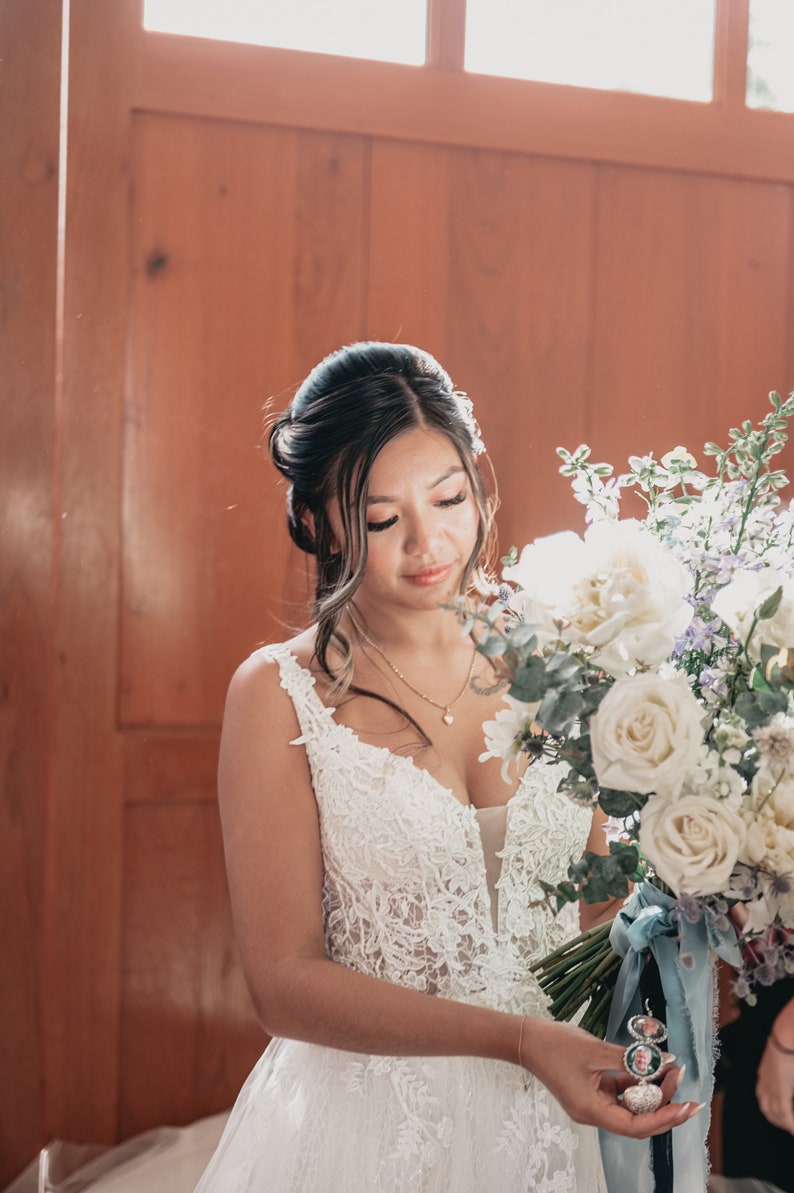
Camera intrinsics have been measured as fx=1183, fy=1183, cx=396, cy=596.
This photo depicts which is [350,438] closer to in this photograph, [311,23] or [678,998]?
[678,998]

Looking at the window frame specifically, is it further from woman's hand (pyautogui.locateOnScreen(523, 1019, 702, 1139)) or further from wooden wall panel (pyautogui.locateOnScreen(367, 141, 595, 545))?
woman's hand (pyautogui.locateOnScreen(523, 1019, 702, 1139))

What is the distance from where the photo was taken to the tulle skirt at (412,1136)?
126 cm

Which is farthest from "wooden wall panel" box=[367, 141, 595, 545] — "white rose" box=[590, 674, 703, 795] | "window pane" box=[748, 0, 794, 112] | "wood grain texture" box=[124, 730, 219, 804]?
"white rose" box=[590, 674, 703, 795]

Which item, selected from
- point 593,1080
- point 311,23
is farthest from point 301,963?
point 311,23

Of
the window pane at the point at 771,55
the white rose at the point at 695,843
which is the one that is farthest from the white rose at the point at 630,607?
the window pane at the point at 771,55

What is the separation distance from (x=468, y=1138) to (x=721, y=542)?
0.70m

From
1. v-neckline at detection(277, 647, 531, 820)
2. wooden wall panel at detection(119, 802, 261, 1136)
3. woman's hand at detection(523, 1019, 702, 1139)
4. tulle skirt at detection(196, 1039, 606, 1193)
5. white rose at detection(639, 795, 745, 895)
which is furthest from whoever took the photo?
wooden wall panel at detection(119, 802, 261, 1136)

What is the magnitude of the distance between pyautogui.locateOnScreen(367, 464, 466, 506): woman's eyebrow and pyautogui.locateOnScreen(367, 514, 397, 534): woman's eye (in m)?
0.02

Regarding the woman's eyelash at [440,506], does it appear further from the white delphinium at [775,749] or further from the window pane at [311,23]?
the window pane at [311,23]

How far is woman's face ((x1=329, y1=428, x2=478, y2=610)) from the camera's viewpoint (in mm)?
1412


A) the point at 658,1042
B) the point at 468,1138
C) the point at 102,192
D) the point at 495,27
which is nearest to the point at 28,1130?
the point at 468,1138

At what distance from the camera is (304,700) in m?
1.40

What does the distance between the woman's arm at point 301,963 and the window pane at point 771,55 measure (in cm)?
176

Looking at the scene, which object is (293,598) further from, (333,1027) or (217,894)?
(333,1027)
